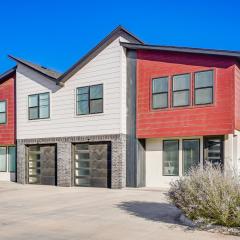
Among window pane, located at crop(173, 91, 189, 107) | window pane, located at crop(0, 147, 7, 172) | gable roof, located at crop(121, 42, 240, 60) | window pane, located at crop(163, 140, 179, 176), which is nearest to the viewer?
gable roof, located at crop(121, 42, 240, 60)

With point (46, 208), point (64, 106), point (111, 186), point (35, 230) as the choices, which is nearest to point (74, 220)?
point (35, 230)

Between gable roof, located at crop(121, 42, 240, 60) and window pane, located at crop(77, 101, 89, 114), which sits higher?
gable roof, located at crop(121, 42, 240, 60)

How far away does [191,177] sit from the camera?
9852 millimetres

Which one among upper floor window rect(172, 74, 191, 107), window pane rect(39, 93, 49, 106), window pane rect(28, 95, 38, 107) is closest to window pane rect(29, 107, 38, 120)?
window pane rect(28, 95, 38, 107)

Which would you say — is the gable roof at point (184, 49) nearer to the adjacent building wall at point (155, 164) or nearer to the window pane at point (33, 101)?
the adjacent building wall at point (155, 164)

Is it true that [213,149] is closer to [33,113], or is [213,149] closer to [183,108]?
[183,108]

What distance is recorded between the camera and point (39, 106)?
24125 mm

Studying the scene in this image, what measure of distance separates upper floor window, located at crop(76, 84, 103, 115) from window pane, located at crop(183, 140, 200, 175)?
5099 millimetres

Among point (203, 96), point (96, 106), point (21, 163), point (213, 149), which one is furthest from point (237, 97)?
point (21, 163)

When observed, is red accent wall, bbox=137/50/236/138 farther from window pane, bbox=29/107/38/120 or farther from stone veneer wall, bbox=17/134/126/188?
window pane, bbox=29/107/38/120

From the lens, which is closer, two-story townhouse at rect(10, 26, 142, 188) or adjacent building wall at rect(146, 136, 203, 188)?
adjacent building wall at rect(146, 136, 203, 188)

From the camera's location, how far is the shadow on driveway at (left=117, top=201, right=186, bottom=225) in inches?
428

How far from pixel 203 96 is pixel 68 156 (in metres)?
8.82

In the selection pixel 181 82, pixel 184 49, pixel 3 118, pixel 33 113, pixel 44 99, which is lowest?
pixel 3 118
